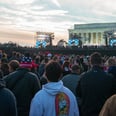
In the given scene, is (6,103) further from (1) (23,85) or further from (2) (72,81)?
(2) (72,81)

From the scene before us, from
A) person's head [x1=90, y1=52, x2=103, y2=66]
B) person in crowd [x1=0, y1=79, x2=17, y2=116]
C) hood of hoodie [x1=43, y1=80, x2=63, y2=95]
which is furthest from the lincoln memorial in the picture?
hood of hoodie [x1=43, y1=80, x2=63, y2=95]

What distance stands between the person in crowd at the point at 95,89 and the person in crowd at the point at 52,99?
1757 mm

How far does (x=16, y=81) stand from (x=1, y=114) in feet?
6.91

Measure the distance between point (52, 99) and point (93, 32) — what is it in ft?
403

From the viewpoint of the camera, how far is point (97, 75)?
270 inches

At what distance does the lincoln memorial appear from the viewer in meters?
124

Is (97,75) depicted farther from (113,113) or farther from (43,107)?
(113,113)

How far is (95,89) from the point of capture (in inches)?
267

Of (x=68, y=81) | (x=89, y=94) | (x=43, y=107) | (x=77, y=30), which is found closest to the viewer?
(x=43, y=107)

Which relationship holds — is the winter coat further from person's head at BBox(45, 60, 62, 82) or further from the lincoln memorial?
the lincoln memorial

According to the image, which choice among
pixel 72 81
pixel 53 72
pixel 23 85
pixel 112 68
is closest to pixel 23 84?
pixel 23 85

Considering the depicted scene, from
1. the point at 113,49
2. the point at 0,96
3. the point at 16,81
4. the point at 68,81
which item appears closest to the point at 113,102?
the point at 0,96

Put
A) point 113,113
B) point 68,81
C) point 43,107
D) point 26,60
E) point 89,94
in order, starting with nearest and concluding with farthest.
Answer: point 113,113, point 43,107, point 89,94, point 26,60, point 68,81

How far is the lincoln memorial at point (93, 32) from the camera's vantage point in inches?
4874
